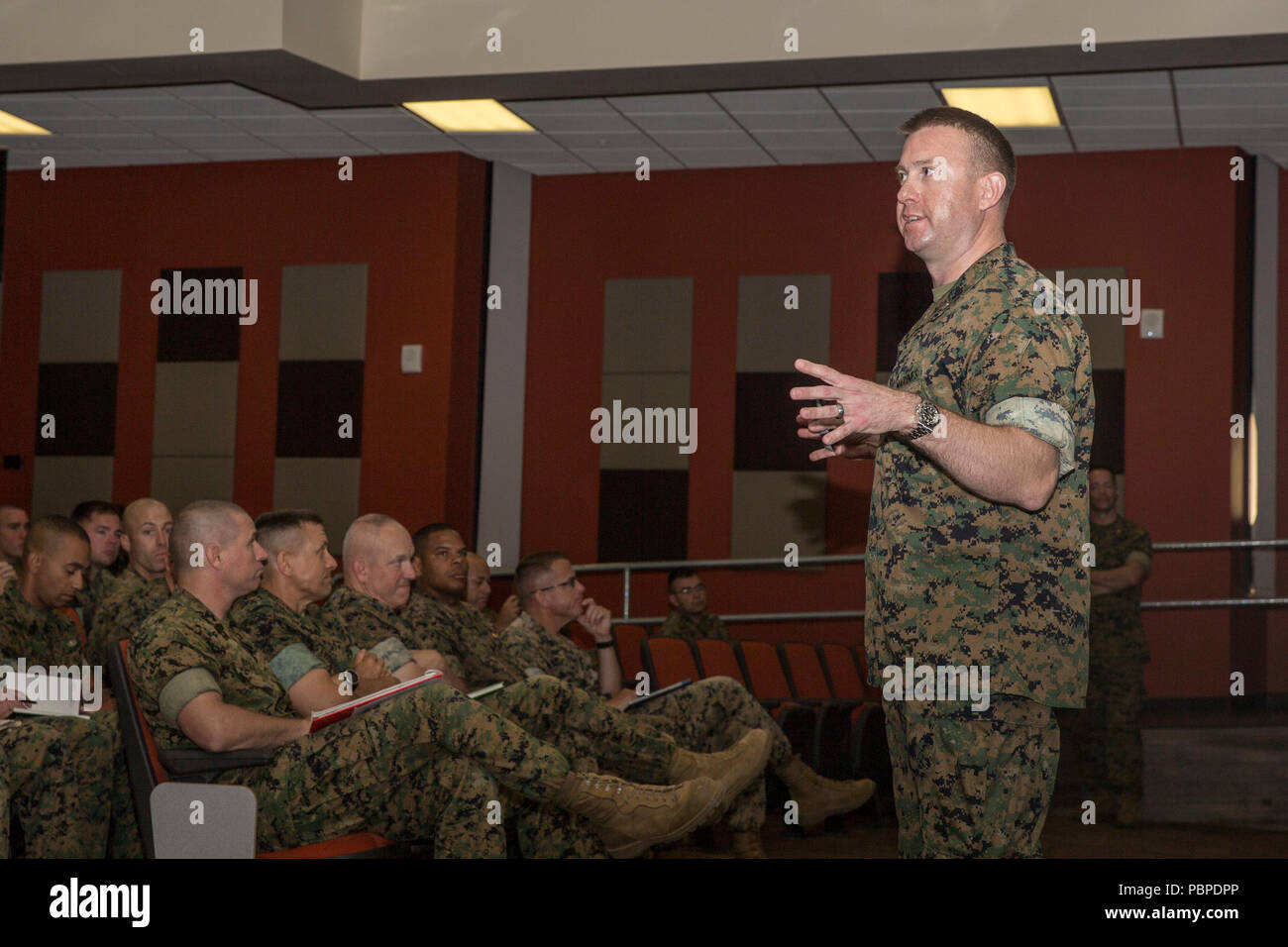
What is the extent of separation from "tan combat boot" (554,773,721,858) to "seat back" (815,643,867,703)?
2931 mm

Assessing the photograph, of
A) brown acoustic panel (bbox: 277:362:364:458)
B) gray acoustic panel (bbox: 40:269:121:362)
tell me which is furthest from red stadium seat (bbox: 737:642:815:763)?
gray acoustic panel (bbox: 40:269:121:362)

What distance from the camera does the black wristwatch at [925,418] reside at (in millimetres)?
1482

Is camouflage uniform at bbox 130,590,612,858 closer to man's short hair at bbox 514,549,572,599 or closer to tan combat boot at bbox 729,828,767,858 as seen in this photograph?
tan combat boot at bbox 729,828,767,858

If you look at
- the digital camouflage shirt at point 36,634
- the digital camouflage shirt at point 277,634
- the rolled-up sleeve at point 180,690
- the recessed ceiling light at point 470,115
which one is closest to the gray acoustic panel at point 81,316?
the recessed ceiling light at point 470,115

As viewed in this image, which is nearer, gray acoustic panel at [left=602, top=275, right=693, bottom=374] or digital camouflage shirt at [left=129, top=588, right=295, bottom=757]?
digital camouflage shirt at [left=129, top=588, right=295, bottom=757]

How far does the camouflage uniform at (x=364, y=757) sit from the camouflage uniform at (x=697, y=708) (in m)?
1.28

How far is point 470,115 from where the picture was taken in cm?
688

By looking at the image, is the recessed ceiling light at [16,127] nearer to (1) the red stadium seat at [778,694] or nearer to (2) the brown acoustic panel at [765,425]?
(2) the brown acoustic panel at [765,425]

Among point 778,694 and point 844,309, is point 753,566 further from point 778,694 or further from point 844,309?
point 778,694

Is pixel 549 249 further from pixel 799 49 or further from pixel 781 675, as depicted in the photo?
pixel 781 675

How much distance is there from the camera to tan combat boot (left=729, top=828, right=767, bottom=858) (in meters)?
4.09

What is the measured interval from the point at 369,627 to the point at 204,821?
1291 mm

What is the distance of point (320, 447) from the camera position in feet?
25.2

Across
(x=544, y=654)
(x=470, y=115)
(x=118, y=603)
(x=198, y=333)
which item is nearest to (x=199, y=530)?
(x=118, y=603)
